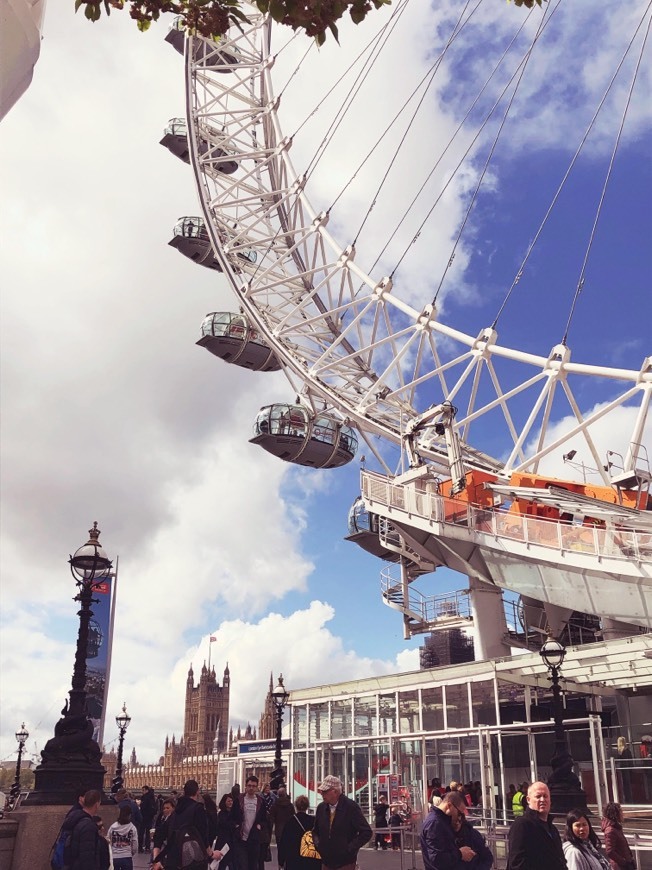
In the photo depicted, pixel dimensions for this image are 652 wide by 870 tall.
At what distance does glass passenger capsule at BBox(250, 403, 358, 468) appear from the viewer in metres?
42.9

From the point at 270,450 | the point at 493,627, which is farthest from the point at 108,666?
the point at 493,627

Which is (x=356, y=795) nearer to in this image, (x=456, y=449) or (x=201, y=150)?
(x=456, y=449)

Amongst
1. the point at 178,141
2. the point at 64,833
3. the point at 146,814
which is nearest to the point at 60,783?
the point at 64,833

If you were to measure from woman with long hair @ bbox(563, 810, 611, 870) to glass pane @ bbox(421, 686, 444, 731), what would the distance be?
23077 millimetres

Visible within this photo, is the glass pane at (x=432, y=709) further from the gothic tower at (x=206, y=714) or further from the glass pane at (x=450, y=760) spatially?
the gothic tower at (x=206, y=714)

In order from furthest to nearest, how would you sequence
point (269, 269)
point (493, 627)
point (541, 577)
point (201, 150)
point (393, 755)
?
1. point (201, 150)
2. point (269, 269)
3. point (493, 627)
4. point (541, 577)
5. point (393, 755)

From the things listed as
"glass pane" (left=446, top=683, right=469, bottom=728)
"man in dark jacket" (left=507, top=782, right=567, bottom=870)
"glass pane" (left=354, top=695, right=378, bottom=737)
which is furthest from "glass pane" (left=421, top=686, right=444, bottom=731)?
"man in dark jacket" (left=507, top=782, right=567, bottom=870)

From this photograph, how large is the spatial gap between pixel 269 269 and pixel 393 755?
24181 mm

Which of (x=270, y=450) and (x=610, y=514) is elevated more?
(x=270, y=450)

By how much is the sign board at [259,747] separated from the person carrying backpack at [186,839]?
2841 centimetres

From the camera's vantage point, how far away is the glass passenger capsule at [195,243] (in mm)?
49031

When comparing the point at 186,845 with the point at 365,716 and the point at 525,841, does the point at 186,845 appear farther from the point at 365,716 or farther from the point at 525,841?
the point at 365,716

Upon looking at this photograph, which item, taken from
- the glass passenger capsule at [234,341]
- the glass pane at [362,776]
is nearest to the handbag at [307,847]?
the glass pane at [362,776]

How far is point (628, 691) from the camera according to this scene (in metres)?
28.2
